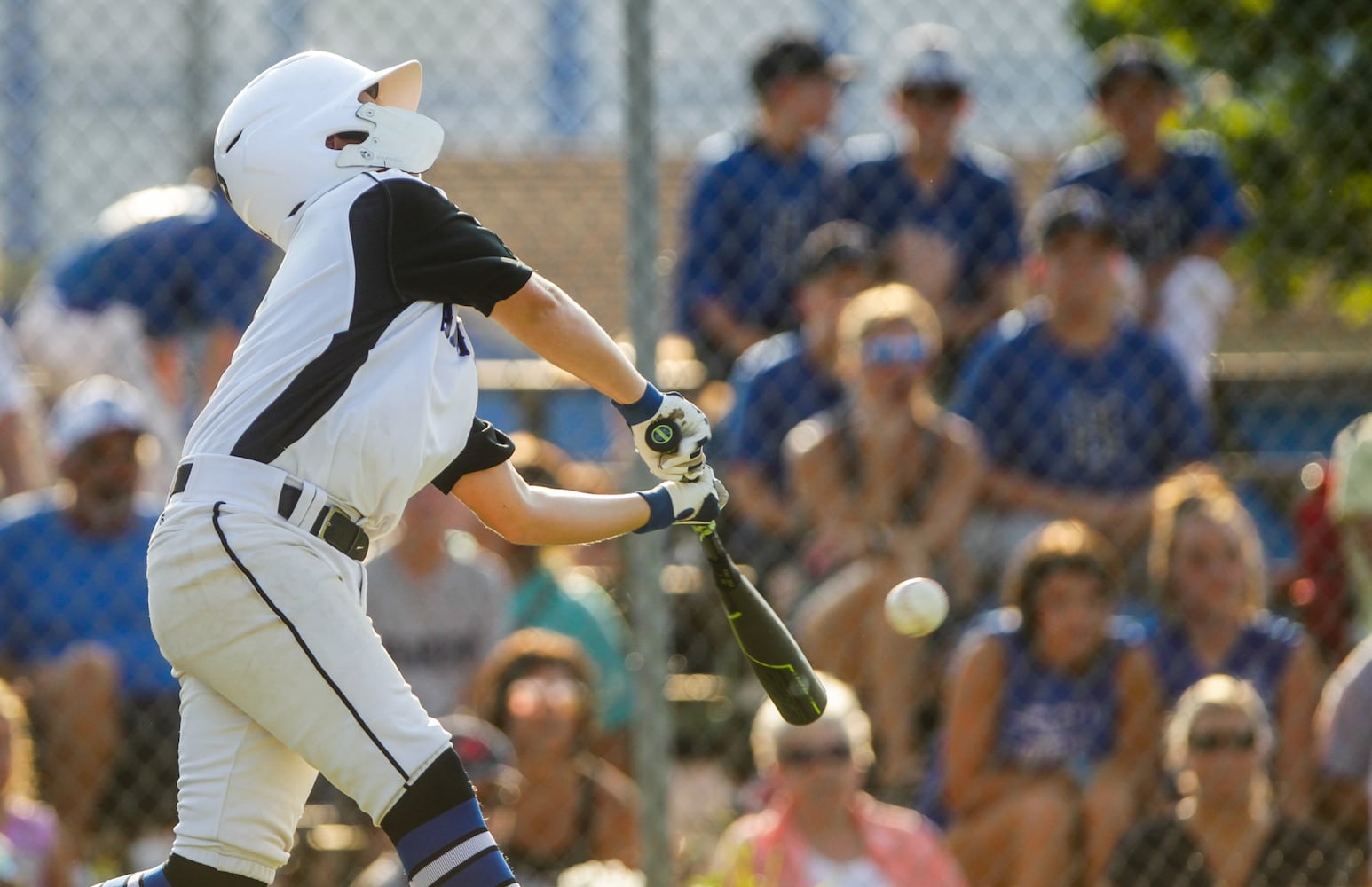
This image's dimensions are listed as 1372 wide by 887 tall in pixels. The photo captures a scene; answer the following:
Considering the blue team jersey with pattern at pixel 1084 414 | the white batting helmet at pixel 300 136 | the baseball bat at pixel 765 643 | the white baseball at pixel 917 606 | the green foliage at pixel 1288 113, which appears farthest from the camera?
the blue team jersey with pattern at pixel 1084 414

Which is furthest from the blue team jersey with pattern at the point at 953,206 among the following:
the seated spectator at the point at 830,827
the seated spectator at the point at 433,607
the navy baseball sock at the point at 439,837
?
the navy baseball sock at the point at 439,837

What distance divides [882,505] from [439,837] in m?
2.61

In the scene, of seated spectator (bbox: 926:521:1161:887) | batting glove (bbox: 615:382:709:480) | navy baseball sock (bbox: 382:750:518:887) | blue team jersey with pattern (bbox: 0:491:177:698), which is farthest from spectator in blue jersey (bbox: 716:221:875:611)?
navy baseball sock (bbox: 382:750:518:887)

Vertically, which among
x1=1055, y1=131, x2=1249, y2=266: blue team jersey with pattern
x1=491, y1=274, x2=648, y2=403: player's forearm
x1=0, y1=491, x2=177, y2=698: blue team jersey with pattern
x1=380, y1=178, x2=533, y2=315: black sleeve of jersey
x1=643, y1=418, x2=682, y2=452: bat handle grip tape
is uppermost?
x1=380, y1=178, x2=533, y2=315: black sleeve of jersey

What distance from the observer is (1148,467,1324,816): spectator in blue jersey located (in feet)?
15.1

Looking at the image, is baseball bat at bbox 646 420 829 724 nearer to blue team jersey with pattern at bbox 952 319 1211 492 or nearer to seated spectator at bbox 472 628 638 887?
seated spectator at bbox 472 628 638 887

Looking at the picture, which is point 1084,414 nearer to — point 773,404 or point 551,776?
point 773,404

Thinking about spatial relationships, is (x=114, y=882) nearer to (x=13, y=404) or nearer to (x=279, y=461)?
(x=279, y=461)

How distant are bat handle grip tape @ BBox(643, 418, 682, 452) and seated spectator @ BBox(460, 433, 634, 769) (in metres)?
2.28

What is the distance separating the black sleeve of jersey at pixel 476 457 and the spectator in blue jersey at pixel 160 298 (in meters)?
2.45

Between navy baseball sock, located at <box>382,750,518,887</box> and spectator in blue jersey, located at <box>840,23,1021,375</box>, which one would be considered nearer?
navy baseball sock, located at <box>382,750,518,887</box>

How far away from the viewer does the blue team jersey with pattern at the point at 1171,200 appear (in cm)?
563

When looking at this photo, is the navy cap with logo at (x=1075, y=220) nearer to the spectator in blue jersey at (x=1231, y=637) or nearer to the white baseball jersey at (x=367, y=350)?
the spectator in blue jersey at (x=1231, y=637)

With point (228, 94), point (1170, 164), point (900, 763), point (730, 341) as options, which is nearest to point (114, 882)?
point (900, 763)
